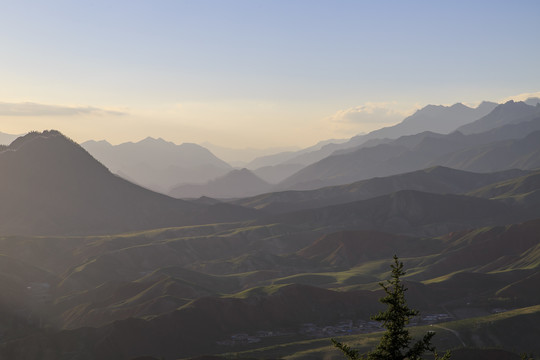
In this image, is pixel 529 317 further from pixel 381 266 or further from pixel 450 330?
pixel 381 266

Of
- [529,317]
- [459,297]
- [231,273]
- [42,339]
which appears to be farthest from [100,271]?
[529,317]

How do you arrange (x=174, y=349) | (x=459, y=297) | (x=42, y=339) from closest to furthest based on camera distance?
(x=42, y=339), (x=174, y=349), (x=459, y=297)

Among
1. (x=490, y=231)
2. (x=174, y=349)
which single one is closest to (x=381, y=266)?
(x=490, y=231)

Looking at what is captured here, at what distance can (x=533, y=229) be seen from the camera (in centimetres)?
18225

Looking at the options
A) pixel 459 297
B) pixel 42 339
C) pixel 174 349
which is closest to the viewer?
pixel 42 339

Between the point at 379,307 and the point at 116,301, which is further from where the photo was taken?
the point at 116,301

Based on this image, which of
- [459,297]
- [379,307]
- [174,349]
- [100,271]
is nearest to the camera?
[174,349]

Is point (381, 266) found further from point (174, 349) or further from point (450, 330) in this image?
point (174, 349)

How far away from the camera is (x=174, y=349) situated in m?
105

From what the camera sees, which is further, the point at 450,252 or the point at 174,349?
the point at 450,252

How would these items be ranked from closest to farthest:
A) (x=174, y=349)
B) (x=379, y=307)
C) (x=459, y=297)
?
(x=174, y=349)
(x=379, y=307)
(x=459, y=297)

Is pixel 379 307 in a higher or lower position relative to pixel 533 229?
lower

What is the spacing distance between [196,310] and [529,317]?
202ft

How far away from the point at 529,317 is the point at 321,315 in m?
40.1
